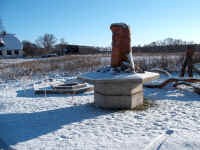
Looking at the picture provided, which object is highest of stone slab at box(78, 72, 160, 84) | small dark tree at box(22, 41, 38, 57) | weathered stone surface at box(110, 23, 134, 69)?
small dark tree at box(22, 41, 38, 57)

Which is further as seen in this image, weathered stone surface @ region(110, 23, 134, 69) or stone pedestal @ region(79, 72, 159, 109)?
weathered stone surface @ region(110, 23, 134, 69)

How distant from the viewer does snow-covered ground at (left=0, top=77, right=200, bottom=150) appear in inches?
140

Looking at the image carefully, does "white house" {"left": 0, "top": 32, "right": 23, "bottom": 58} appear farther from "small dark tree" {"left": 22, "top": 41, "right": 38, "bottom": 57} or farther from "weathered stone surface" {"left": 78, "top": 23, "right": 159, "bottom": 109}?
"weathered stone surface" {"left": 78, "top": 23, "right": 159, "bottom": 109}

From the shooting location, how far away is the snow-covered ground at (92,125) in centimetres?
357

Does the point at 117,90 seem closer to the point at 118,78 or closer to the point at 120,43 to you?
the point at 118,78

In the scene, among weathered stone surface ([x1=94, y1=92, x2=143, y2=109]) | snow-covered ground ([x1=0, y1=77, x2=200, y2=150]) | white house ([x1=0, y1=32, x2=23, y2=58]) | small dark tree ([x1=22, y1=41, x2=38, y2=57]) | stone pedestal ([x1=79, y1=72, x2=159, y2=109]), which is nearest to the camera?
snow-covered ground ([x1=0, y1=77, x2=200, y2=150])

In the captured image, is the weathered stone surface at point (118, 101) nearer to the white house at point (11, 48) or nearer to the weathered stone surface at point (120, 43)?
the weathered stone surface at point (120, 43)

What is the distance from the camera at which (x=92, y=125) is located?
4441 millimetres

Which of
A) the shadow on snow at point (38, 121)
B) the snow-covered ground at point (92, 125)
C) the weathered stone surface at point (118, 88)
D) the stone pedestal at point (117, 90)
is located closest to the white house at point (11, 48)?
the snow-covered ground at point (92, 125)

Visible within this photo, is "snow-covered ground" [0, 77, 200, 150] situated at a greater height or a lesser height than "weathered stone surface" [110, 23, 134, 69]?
lesser

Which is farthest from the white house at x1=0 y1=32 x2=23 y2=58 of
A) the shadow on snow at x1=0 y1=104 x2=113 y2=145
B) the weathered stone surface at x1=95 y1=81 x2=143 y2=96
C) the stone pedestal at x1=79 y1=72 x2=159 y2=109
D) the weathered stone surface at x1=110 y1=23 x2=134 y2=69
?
the weathered stone surface at x1=95 y1=81 x2=143 y2=96

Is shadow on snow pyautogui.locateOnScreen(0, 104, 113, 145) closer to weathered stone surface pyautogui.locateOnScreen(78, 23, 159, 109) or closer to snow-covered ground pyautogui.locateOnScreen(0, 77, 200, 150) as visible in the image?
snow-covered ground pyautogui.locateOnScreen(0, 77, 200, 150)

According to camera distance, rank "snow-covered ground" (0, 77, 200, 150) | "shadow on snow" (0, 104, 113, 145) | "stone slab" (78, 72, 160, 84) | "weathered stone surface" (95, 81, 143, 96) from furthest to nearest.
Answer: "weathered stone surface" (95, 81, 143, 96), "stone slab" (78, 72, 160, 84), "shadow on snow" (0, 104, 113, 145), "snow-covered ground" (0, 77, 200, 150)

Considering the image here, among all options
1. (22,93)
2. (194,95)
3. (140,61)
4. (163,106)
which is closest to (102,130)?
(163,106)
